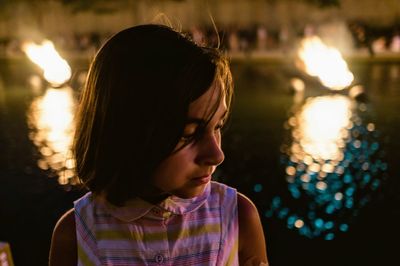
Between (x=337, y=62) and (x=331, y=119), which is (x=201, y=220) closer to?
(x=331, y=119)

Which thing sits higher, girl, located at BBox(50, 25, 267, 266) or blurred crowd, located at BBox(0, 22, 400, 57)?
blurred crowd, located at BBox(0, 22, 400, 57)

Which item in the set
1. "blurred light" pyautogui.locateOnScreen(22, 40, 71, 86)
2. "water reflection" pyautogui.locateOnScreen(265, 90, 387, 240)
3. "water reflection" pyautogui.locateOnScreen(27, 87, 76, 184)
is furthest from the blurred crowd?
"water reflection" pyautogui.locateOnScreen(265, 90, 387, 240)

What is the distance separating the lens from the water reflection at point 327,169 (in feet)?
14.9

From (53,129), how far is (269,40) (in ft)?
51.8

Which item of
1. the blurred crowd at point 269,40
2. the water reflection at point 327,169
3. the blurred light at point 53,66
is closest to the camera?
the water reflection at point 327,169

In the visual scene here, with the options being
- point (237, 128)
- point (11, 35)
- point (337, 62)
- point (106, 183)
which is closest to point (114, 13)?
point (11, 35)

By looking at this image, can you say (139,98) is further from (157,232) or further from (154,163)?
(157,232)

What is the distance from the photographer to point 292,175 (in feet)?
18.6

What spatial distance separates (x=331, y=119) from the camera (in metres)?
8.58

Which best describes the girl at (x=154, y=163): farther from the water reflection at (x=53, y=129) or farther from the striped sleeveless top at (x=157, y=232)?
the water reflection at (x=53, y=129)

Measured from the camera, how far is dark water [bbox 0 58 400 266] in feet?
13.2

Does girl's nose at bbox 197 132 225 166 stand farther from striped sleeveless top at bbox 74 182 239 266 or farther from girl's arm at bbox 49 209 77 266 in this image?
girl's arm at bbox 49 209 77 266

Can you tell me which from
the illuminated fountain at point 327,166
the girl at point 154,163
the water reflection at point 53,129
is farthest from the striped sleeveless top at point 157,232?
the water reflection at point 53,129

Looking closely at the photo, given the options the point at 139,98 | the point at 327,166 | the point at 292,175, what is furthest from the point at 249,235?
the point at 327,166
